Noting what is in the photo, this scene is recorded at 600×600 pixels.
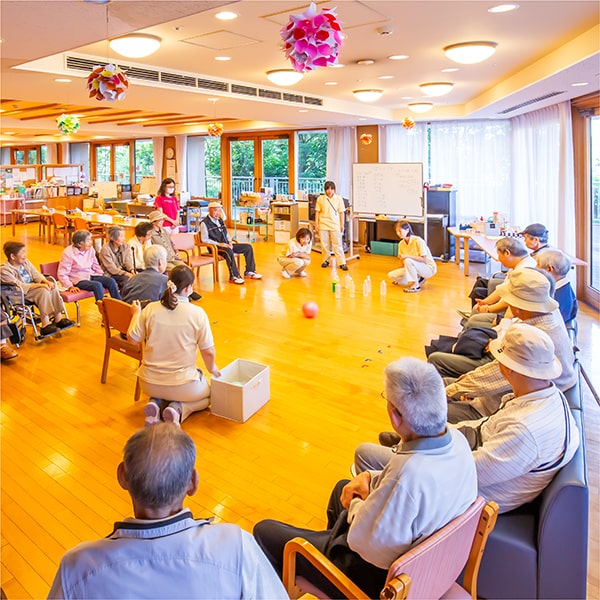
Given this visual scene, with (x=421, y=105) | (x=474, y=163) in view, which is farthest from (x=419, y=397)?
(x=474, y=163)

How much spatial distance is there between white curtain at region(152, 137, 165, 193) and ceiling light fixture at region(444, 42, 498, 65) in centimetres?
1184

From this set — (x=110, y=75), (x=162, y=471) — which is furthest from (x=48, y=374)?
(x=162, y=471)

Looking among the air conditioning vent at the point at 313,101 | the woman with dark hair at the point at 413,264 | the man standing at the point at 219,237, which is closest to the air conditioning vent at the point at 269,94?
the air conditioning vent at the point at 313,101

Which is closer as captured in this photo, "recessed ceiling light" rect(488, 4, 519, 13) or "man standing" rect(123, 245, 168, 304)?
"recessed ceiling light" rect(488, 4, 519, 13)

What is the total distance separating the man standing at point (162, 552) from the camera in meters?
1.17

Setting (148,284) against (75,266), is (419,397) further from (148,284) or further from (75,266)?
(75,266)

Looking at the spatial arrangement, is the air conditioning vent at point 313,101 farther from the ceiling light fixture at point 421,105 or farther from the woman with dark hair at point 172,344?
the woman with dark hair at point 172,344

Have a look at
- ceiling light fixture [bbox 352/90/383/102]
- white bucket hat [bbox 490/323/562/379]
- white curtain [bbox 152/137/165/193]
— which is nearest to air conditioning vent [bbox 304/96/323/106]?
ceiling light fixture [bbox 352/90/383/102]

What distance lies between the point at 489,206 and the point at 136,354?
8396 millimetres

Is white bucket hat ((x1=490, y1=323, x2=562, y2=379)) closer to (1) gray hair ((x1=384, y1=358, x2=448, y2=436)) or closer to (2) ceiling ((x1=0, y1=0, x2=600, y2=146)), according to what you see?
(1) gray hair ((x1=384, y1=358, x2=448, y2=436))

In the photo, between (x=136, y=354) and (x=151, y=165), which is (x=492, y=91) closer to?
(x=136, y=354)

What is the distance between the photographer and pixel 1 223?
1512 cm

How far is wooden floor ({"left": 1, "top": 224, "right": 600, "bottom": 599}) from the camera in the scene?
9.10 feet

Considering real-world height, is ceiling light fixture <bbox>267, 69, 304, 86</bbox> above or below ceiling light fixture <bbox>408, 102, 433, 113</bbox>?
below
